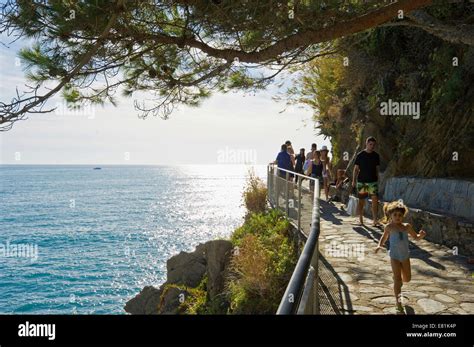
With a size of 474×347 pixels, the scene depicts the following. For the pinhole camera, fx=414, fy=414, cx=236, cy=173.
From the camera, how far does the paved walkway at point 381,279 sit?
19.2 feet

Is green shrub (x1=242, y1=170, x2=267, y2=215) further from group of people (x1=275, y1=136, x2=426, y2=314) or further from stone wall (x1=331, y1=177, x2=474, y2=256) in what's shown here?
stone wall (x1=331, y1=177, x2=474, y2=256)

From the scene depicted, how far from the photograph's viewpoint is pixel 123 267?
1585 inches

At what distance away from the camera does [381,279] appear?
7.12 m

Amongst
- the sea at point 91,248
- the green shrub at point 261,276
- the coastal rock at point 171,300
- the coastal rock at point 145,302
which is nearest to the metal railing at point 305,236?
the green shrub at point 261,276

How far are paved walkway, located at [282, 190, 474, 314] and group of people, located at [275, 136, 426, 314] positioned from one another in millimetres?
313

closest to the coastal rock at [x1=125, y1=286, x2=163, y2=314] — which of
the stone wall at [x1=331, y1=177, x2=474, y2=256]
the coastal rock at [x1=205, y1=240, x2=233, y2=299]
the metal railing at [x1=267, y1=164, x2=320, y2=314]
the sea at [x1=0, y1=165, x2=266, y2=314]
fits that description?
the sea at [x1=0, y1=165, x2=266, y2=314]

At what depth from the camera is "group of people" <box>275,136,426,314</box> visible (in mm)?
5871

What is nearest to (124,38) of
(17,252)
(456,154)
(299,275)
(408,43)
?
(299,275)

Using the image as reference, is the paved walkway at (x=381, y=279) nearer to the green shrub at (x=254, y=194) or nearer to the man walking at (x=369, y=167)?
the man walking at (x=369, y=167)

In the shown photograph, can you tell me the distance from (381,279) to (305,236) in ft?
7.73

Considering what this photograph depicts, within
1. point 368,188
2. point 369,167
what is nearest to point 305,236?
point 368,188

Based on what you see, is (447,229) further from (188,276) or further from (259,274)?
(188,276)

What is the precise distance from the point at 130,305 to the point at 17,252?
41191mm
